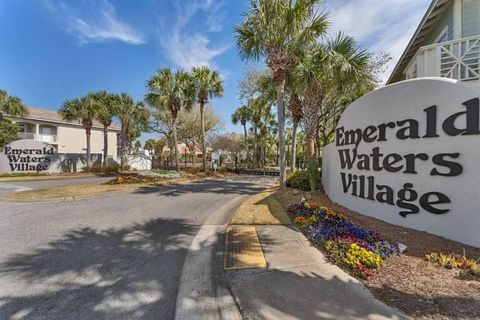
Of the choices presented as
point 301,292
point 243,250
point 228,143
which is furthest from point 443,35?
point 228,143

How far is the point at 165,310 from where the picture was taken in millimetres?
3072

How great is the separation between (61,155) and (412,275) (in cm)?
2912

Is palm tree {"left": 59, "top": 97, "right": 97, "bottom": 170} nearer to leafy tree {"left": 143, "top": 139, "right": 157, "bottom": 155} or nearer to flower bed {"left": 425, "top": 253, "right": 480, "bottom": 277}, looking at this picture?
flower bed {"left": 425, "top": 253, "right": 480, "bottom": 277}

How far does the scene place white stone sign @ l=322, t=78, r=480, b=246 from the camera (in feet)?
15.4

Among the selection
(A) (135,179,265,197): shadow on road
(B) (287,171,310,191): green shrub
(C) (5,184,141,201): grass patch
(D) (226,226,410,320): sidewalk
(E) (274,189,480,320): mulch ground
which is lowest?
(D) (226,226,410,320): sidewalk

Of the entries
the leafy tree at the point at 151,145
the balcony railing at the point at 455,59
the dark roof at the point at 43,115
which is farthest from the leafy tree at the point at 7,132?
the leafy tree at the point at 151,145

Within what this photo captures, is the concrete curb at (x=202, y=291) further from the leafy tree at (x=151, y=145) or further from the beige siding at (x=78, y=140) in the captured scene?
the leafy tree at (x=151, y=145)

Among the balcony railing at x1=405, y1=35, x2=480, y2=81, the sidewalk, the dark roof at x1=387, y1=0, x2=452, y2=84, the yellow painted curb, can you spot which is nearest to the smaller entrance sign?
the yellow painted curb

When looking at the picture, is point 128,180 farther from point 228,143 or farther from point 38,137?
point 228,143

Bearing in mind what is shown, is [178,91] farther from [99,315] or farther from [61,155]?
[99,315]

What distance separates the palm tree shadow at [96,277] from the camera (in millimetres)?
3068

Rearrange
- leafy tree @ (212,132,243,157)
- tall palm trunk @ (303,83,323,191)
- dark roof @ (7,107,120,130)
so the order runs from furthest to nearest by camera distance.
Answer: leafy tree @ (212,132,243,157) → dark roof @ (7,107,120,130) → tall palm trunk @ (303,83,323,191)

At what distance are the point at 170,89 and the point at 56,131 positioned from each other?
23075mm

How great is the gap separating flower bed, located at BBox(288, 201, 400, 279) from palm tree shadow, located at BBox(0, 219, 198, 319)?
2781mm
